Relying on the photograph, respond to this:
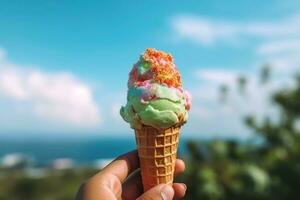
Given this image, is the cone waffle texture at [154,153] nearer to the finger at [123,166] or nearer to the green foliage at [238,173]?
the finger at [123,166]

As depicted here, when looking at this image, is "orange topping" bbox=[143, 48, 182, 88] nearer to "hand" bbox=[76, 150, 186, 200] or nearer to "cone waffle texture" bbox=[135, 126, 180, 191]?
"cone waffle texture" bbox=[135, 126, 180, 191]

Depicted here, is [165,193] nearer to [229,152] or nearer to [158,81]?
[158,81]

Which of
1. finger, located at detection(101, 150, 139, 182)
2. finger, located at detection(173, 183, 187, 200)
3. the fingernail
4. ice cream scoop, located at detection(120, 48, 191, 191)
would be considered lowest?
finger, located at detection(173, 183, 187, 200)

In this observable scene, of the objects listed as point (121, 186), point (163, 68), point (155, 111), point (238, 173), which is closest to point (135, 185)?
point (121, 186)

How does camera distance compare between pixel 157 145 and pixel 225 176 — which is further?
pixel 225 176

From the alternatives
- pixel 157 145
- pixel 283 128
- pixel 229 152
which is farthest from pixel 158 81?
pixel 283 128

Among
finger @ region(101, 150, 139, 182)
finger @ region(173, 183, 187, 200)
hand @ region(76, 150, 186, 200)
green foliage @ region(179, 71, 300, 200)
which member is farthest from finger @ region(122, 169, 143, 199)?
green foliage @ region(179, 71, 300, 200)

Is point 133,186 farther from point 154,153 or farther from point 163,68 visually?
point 163,68
